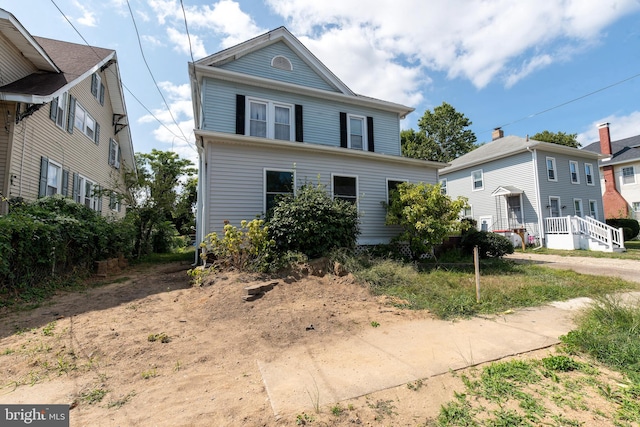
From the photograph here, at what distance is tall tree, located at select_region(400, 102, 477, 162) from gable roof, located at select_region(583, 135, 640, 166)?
10768mm

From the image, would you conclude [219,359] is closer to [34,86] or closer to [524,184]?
[34,86]

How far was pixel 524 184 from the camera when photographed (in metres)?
17.3

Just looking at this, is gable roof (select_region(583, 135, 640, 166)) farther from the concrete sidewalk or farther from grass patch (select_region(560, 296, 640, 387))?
the concrete sidewalk

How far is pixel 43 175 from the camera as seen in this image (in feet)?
31.0

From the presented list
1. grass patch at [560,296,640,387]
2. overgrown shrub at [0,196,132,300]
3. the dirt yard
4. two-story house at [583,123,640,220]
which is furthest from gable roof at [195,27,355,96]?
two-story house at [583,123,640,220]

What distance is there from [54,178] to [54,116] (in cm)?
217

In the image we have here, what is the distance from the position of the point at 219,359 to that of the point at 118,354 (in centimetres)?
122

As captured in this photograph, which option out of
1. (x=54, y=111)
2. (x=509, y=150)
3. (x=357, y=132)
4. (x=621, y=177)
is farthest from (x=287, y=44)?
(x=621, y=177)

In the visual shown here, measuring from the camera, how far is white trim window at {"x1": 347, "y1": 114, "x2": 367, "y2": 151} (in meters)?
11.8

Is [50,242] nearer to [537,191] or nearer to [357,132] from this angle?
[357,132]

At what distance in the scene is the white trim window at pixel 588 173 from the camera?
19.0 m

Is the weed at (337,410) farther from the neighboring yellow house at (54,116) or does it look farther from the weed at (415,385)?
the neighboring yellow house at (54,116)

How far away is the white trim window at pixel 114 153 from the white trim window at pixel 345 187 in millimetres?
12758

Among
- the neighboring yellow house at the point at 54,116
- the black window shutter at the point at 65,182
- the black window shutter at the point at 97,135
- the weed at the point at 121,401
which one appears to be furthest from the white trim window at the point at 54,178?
the weed at the point at 121,401
